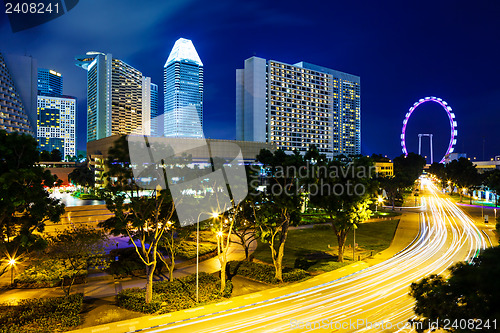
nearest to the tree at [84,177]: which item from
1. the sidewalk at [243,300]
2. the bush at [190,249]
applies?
the bush at [190,249]

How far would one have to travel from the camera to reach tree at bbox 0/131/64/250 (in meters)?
15.6

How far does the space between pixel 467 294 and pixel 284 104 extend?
14135cm

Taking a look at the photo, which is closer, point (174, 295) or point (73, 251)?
point (73, 251)

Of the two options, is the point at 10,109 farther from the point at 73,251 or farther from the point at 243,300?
the point at 243,300

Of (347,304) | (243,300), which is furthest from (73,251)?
(347,304)

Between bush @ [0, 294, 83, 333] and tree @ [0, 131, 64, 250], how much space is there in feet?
13.6

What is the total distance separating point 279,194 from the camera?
24.0 m

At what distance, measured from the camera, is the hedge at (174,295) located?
19828 mm

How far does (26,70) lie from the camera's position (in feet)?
417

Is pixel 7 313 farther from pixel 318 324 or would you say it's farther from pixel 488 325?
pixel 488 325

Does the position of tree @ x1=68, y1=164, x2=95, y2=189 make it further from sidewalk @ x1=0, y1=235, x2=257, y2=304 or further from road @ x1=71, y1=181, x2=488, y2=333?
road @ x1=71, y1=181, x2=488, y2=333

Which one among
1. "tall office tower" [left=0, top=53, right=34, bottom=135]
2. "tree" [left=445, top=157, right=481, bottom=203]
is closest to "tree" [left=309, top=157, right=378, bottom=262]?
"tree" [left=445, top=157, right=481, bottom=203]

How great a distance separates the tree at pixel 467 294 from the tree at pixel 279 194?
43.2 ft

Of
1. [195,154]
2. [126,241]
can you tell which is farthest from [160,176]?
[195,154]
